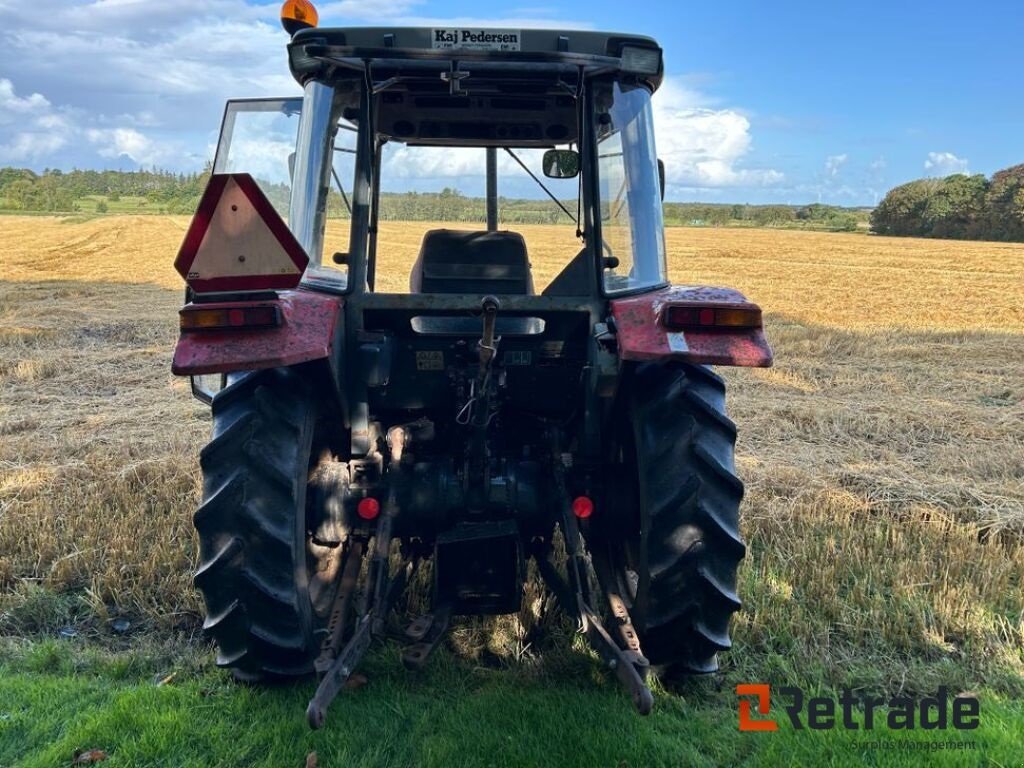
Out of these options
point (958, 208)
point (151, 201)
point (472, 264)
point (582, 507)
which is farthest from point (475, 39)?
point (151, 201)

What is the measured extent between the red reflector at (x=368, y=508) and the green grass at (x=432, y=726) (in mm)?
623

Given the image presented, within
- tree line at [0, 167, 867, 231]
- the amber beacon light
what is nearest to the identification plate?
the amber beacon light

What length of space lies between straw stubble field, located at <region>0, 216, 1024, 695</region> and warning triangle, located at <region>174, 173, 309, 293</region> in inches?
Answer: 50.6

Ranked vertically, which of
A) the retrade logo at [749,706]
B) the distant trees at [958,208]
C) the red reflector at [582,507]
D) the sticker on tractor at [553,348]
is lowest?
the retrade logo at [749,706]

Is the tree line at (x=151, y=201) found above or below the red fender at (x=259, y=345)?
above

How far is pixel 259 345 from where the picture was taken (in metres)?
2.67

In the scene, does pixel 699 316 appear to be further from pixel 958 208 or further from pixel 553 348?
pixel 958 208

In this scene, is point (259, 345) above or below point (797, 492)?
above

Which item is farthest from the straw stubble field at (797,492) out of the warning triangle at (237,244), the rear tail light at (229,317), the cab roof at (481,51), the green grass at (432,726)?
the warning triangle at (237,244)

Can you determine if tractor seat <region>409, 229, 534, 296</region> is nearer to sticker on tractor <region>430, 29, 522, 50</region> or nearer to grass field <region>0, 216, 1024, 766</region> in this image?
grass field <region>0, 216, 1024, 766</region>

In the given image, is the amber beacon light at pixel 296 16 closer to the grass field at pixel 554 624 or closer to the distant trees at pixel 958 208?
the grass field at pixel 554 624

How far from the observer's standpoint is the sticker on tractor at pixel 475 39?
3021mm

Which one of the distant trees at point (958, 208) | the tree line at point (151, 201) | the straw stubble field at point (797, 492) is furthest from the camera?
the tree line at point (151, 201)

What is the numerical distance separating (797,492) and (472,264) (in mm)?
2653
